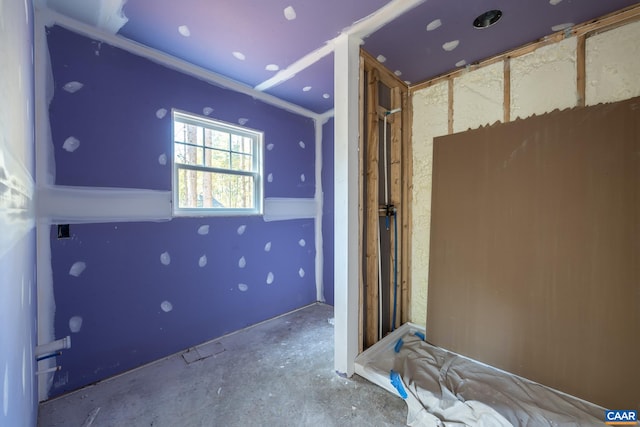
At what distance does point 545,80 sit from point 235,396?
131 inches

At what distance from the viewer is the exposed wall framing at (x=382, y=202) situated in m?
2.34

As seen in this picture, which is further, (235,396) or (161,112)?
(161,112)

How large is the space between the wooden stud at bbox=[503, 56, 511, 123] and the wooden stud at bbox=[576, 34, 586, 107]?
0.41 m

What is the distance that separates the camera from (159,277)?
2314 mm

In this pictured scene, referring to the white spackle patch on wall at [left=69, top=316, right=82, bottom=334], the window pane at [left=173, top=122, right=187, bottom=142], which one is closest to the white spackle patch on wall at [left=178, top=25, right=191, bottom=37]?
the window pane at [left=173, top=122, right=187, bottom=142]

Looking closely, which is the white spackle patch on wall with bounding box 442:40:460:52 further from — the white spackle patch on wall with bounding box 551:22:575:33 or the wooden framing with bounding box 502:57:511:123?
the white spackle patch on wall with bounding box 551:22:575:33

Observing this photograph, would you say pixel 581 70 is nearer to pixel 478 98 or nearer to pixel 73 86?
pixel 478 98

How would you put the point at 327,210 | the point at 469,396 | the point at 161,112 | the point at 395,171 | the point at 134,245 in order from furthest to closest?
1. the point at 327,210
2. the point at 395,171
3. the point at 161,112
4. the point at 134,245
5. the point at 469,396

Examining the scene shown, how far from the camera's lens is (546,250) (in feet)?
6.34

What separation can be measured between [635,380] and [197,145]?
3.72 metres

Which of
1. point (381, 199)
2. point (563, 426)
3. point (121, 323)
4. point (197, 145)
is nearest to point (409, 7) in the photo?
point (381, 199)

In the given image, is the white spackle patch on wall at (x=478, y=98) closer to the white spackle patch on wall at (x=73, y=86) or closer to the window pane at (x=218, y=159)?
the window pane at (x=218, y=159)

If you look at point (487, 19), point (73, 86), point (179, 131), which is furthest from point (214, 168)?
point (487, 19)

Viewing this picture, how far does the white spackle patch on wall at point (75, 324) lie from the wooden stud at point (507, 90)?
3.69 meters
